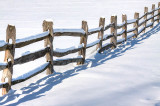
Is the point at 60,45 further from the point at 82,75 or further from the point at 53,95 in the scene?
the point at 53,95

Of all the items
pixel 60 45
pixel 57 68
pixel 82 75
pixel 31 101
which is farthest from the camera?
pixel 60 45

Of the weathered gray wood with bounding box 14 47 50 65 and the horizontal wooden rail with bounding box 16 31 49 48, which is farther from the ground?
the horizontal wooden rail with bounding box 16 31 49 48

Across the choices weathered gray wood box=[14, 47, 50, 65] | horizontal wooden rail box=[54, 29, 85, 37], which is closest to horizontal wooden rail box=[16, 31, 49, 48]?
weathered gray wood box=[14, 47, 50, 65]

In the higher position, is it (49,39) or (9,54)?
(49,39)

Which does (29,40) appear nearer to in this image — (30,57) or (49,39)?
(30,57)

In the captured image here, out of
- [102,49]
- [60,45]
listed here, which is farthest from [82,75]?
[60,45]

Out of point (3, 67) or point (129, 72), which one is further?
point (129, 72)

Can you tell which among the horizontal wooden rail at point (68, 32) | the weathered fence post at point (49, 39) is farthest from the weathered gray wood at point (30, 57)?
the horizontal wooden rail at point (68, 32)

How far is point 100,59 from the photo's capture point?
7.77 m

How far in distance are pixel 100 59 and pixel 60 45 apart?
213 inches

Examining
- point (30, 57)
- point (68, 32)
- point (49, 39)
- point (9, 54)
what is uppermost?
point (68, 32)

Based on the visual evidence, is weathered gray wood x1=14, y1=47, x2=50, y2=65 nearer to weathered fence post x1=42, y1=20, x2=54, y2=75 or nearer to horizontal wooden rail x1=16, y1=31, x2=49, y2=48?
weathered fence post x1=42, y1=20, x2=54, y2=75

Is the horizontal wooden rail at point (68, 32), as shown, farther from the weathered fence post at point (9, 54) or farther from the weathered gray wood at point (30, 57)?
the weathered fence post at point (9, 54)

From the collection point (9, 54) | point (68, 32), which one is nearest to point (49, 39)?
point (68, 32)
